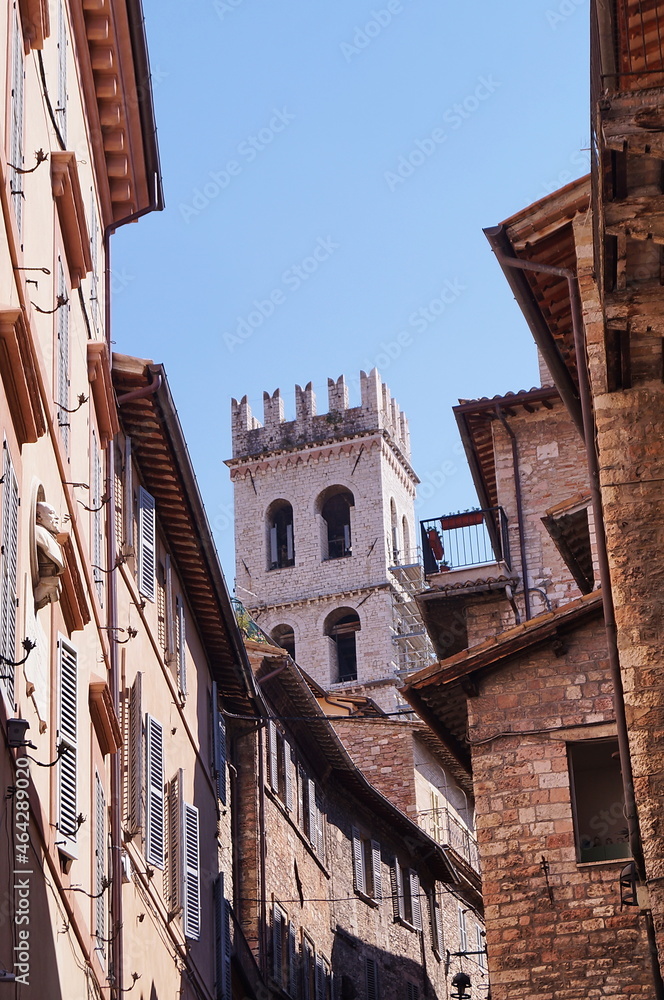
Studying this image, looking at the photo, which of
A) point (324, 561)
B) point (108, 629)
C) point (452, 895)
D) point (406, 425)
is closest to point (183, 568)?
point (108, 629)

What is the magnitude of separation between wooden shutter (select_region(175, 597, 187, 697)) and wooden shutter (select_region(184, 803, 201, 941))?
1495 mm

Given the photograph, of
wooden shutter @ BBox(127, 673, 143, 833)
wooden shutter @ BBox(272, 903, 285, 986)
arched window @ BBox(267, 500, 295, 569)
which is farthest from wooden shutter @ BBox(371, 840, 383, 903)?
arched window @ BBox(267, 500, 295, 569)

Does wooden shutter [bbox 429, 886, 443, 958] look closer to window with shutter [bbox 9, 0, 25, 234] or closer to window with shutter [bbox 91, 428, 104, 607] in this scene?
window with shutter [bbox 91, 428, 104, 607]

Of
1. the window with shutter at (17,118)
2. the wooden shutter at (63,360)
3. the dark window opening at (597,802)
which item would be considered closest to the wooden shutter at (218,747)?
the dark window opening at (597,802)

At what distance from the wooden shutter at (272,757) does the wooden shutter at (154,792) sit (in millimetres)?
7563

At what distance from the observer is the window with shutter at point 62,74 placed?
41.6 ft

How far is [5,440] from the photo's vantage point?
8.92 metres

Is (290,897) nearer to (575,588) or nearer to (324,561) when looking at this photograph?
(575,588)

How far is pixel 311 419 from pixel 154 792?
55.7 metres

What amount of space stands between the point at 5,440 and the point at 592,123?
3.78 meters

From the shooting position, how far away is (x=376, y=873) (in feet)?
105

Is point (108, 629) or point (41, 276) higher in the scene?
point (41, 276)

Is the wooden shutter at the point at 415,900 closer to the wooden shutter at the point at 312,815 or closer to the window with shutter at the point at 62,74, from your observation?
the wooden shutter at the point at 312,815

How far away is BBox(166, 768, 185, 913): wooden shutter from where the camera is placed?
17.4 metres
